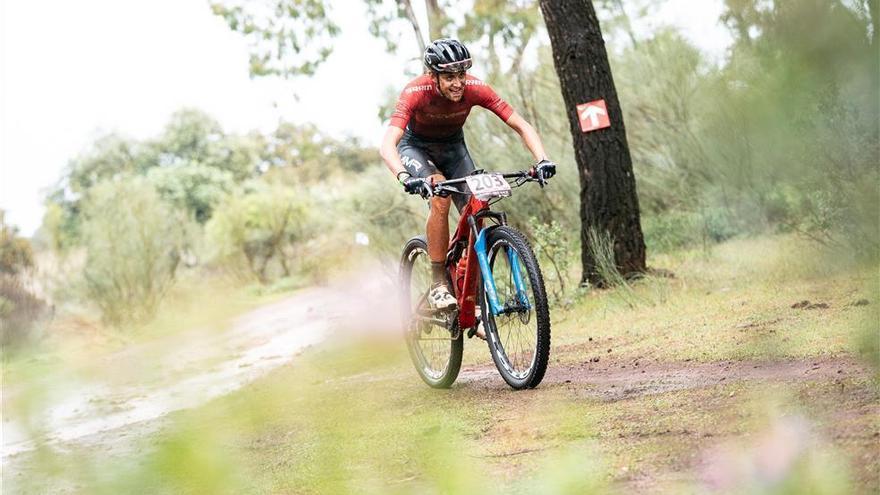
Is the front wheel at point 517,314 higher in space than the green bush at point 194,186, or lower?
lower

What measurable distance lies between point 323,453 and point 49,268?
77.6 feet

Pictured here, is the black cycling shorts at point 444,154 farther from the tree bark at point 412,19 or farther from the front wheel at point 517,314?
the tree bark at point 412,19

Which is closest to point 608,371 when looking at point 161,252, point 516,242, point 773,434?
point 516,242

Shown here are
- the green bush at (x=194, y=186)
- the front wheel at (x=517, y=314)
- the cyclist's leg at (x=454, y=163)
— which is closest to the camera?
the front wheel at (x=517, y=314)

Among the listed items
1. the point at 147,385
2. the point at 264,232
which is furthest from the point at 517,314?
the point at 264,232

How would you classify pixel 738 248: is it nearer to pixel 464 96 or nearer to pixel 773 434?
pixel 464 96

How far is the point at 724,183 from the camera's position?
548 inches

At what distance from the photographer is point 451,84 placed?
648 cm

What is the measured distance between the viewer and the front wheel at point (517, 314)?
598 cm

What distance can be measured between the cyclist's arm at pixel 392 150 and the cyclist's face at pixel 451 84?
38 cm

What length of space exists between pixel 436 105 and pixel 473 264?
1.13 meters

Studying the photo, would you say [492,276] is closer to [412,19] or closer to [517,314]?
[517,314]

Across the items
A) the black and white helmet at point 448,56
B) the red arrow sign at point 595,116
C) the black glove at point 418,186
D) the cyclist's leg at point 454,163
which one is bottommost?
the black glove at point 418,186

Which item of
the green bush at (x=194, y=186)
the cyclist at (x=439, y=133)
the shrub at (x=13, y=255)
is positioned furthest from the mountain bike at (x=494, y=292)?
the green bush at (x=194, y=186)
